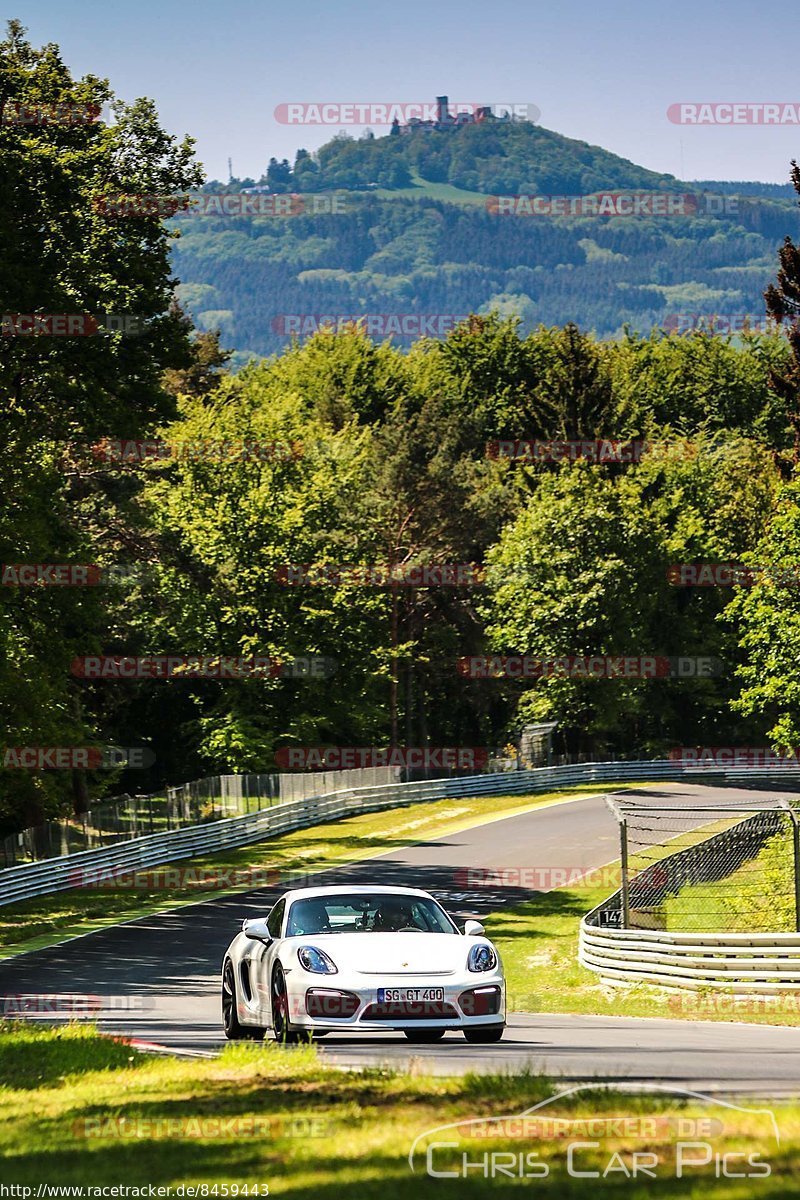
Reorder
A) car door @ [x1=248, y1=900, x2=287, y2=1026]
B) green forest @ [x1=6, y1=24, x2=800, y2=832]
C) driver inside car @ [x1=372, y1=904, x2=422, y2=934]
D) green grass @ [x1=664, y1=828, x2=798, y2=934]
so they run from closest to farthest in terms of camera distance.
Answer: car door @ [x1=248, y1=900, x2=287, y2=1026] → driver inside car @ [x1=372, y1=904, x2=422, y2=934] → green grass @ [x1=664, y1=828, x2=798, y2=934] → green forest @ [x1=6, y1=24, x2=800, y2=832]

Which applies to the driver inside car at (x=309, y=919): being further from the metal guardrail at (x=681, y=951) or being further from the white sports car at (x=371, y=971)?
the metal guardrail at (x=681, y=951)

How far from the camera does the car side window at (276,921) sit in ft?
45.8

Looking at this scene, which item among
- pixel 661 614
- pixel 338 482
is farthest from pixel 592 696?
pixel 338 482

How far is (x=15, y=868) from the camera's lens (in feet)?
120

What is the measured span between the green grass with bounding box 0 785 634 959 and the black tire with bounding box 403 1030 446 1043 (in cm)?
1698

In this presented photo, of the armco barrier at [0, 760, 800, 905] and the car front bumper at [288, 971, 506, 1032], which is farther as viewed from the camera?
the armco barrier at [0, 760, 800, 905]

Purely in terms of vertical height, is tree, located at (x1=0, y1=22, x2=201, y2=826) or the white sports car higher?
tree, located at (x1=0, y1=22, x2=201, y2=826)

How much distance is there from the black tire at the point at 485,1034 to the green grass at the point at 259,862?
17.2 metres

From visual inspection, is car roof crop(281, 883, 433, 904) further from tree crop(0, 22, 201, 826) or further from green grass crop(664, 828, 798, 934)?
tree crop(0, 22, 201, 826)

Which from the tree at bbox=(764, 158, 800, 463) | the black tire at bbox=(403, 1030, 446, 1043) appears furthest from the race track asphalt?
the tree at bbox=(764, 158, 800, 463)

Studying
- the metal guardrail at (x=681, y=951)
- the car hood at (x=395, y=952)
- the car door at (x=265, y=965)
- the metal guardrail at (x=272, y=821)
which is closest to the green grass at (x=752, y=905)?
the metal guardrail at (x=681, y=951)

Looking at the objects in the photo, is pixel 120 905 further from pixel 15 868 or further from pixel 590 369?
pixel 590 369

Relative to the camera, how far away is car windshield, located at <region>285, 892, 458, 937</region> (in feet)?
44.8

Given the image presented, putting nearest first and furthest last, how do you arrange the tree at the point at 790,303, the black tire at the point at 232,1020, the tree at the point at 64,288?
the black tire at the point at 232,1020, the tree at the point at 64,288, the tree at the point at 790,303
